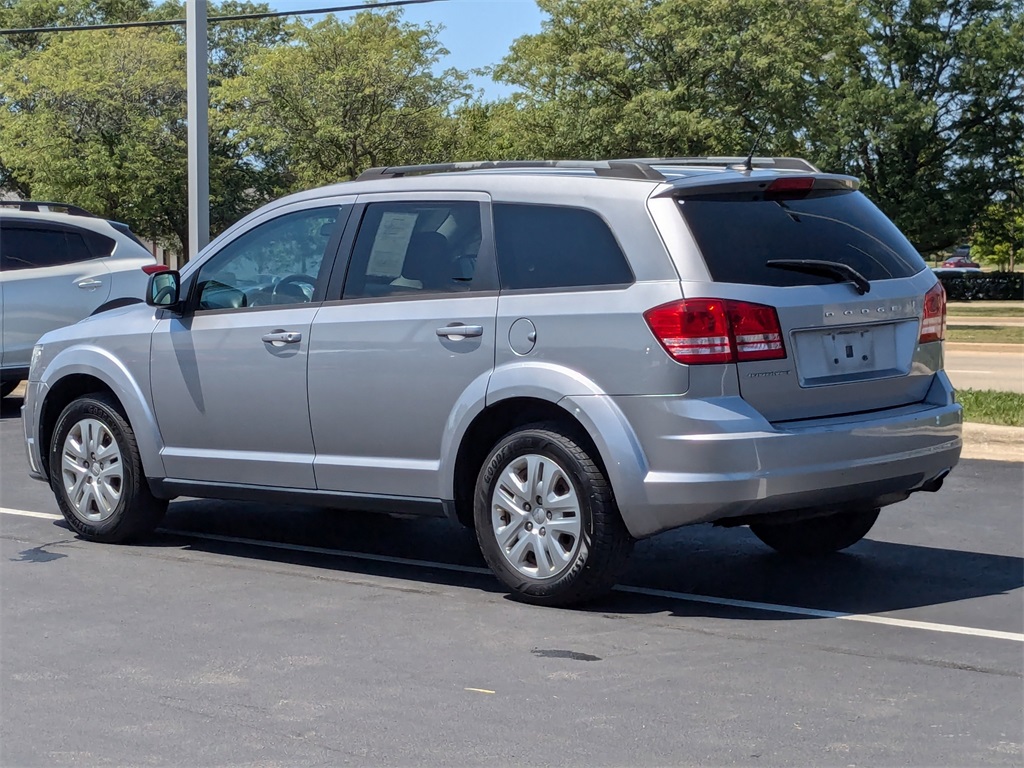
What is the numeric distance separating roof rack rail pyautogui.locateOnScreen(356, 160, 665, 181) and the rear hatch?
0.92ft

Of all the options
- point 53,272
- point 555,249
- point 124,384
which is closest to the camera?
Answer: point 555,249

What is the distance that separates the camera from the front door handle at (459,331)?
619 cm

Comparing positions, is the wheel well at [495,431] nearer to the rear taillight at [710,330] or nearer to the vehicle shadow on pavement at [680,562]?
the vehicle shadow on pavement at [680,562]

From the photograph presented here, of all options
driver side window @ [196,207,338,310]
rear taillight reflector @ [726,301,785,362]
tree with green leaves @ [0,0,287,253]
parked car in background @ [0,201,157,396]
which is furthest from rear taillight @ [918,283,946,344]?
tree with green leaves @ [0,0,287,253]

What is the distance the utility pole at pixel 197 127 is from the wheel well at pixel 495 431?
9.44 meters

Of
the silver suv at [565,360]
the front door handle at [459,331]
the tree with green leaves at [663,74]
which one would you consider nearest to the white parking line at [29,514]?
the silver suv at [565,360]

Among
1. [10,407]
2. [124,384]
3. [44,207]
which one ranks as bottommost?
[10,407]

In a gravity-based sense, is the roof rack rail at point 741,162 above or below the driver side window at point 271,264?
above

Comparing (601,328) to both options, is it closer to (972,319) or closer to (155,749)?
(155,749)

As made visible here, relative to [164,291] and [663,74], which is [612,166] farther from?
[663,74]

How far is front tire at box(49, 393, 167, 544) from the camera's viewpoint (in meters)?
7.54

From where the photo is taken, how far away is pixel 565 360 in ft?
19.4

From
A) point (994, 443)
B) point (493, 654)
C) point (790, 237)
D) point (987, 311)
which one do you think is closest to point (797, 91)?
point (987, 311)

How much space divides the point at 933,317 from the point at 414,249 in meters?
2.36
